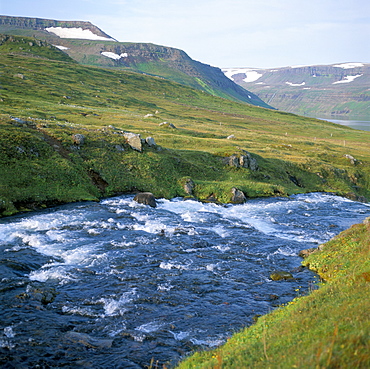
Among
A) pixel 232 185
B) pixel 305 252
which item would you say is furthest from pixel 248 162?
pixel 305 252

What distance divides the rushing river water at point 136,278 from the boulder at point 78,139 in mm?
14657

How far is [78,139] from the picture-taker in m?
52.3

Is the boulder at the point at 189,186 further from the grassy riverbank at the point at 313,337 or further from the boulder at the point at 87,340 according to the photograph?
the boulder at the point at 87,340

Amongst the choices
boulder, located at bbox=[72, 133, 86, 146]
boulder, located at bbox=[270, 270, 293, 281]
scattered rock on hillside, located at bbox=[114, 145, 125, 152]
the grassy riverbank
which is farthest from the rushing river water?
boulder, located at bbox=[72, 133, 86, 146]

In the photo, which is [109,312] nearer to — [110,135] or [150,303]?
[150,303]

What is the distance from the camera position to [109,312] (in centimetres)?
1977

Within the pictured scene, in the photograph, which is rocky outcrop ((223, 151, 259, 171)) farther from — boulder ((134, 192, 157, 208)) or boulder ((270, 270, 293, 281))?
boulder ((270, 270, 293, 281))

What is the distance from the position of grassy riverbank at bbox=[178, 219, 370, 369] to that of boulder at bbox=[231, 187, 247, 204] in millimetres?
26381

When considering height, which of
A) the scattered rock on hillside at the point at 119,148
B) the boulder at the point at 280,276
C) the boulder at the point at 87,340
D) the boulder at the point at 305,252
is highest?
the scattered rock on hillside at the point at 119,148

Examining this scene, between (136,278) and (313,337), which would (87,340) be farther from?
(313,337)

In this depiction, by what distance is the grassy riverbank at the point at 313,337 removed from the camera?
9961 mm

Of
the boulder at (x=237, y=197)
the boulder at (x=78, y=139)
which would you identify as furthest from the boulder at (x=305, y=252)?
the boulder at (x=78, y=139)

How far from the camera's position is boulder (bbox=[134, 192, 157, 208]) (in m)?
43.2

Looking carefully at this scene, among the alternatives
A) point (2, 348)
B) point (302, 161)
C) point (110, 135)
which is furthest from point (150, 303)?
point (302, 161)
